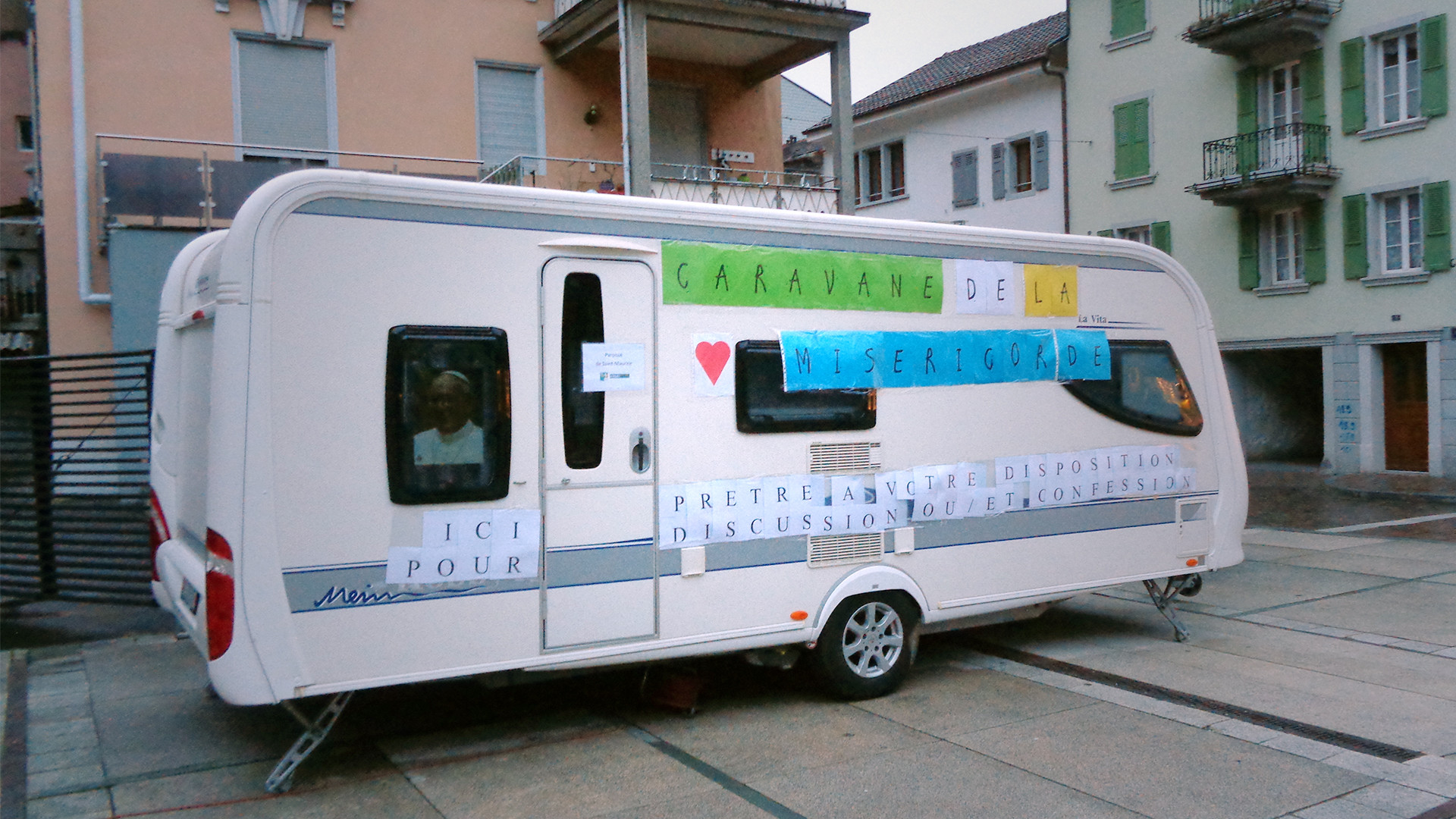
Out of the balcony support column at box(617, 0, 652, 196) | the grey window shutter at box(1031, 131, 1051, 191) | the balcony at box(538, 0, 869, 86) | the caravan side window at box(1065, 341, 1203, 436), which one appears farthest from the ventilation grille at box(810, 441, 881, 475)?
the grey window shutter at box(1031, 131, 1051, 191)

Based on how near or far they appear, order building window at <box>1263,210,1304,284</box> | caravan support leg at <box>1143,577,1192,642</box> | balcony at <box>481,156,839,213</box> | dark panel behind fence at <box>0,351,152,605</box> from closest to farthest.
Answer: caravan support leg at <box>1143,577,1192,642</box>, dark panel behind fence at <box>0,351,152,605</box>, balcony at <box>481,156,839,213</box>, building window at <box>1263,210,1304,284</box>

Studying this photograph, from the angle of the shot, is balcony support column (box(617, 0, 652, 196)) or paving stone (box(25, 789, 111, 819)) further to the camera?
balcony support column (box(617, 0, 652, 196))

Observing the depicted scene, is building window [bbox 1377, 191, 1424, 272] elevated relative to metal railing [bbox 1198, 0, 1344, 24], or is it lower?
lower

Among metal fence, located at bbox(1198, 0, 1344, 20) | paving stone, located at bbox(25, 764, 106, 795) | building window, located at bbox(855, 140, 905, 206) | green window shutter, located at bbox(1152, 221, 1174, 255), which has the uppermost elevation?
metal fence, located at bbox(1198, 0, 1344, 20)

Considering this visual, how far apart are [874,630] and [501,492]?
7.95 feet

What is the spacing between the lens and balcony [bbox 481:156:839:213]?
14945 mm

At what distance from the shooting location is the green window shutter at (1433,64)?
19141mm

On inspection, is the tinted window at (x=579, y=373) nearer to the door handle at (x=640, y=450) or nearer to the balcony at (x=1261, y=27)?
the door handle at (x=640, y=450)

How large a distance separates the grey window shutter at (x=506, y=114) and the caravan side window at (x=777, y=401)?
10.3m

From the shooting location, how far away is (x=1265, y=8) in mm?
20688

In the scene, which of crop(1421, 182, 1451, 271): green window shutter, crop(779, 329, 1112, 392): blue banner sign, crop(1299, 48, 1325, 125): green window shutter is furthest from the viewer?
crop(1299, 48, 1325, 125): green window shutter

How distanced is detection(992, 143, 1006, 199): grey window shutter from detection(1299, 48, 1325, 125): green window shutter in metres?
7.31

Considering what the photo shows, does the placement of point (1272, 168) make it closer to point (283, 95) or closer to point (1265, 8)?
point (1265, 8)

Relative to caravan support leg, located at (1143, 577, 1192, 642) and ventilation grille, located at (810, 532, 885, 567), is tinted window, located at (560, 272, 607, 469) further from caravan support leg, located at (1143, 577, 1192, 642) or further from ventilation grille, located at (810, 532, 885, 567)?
caravan support leg, located at (1143, 577, 1192, 642)
